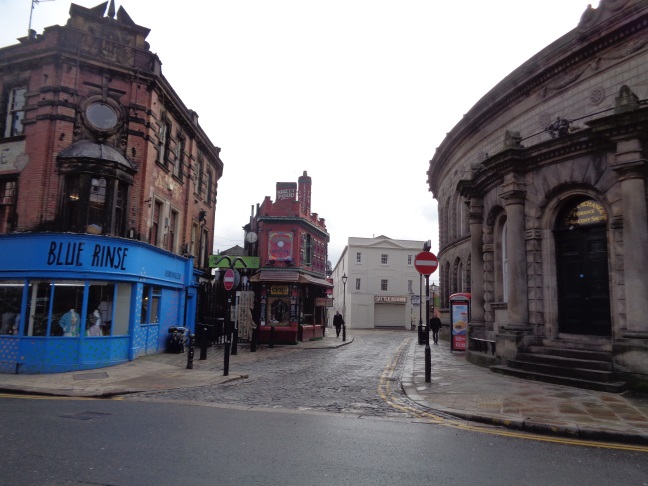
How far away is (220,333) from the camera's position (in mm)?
25266

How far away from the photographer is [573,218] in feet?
40.8

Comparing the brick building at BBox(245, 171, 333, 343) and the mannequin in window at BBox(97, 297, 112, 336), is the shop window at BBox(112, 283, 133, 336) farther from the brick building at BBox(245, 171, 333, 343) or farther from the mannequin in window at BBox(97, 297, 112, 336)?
the brick building at BBox(245, 171, 333, 343)

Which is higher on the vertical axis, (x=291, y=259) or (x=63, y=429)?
(x=291, y=259)

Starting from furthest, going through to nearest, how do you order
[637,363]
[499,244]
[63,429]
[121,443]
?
[499,244] < [637,363] < [63,429] < [121,443]

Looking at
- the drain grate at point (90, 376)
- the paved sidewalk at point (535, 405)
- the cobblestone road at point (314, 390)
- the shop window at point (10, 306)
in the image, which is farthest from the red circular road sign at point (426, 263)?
the shop window at point (10, 306)

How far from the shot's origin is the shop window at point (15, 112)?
52.7ft

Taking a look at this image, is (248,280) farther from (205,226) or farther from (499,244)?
(499,244)

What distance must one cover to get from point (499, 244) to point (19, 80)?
1780cm

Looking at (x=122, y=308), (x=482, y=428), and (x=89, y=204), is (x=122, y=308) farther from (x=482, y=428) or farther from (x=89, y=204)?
(x=482, y=428)

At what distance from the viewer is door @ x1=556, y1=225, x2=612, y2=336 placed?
1156cm

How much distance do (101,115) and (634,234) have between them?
55.0 ft

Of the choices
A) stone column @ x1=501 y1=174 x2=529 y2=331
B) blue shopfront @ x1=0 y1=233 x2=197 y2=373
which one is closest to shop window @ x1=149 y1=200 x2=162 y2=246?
blue shopfront @ x1=0 y1=233 x2=197 y2=373

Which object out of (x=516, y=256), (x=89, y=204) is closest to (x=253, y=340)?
(x=89, y=204)

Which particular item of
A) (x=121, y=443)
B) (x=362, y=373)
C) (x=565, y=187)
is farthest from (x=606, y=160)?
(x=121, y=443)
